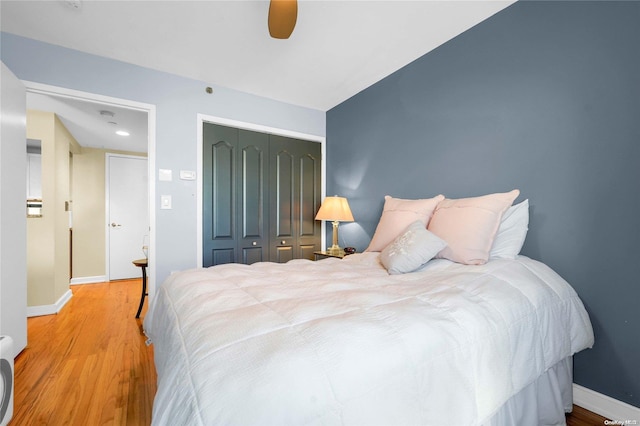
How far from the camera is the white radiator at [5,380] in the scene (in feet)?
4.11

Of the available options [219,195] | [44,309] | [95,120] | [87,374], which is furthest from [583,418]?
[95,120]

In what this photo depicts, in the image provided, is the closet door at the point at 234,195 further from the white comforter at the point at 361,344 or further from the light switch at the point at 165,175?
the white comforter at the point at 361,344

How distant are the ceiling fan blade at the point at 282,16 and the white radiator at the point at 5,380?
213 cm

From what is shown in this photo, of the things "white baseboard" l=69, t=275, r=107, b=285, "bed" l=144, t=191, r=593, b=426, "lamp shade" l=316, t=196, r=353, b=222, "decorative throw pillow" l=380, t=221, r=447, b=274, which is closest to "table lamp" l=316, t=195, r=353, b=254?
"lamp shade" l=316, t=196, r=353, b=222

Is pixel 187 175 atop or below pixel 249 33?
below

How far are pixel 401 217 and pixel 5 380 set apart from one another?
2367mm

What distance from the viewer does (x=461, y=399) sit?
910 millimetres

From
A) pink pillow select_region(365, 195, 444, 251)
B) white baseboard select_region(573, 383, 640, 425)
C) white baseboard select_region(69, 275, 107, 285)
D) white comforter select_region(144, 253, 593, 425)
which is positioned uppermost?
pink pillow select_region(365, 195, 444, 251)

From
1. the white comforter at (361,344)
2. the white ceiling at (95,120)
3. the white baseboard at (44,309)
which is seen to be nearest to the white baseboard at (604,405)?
the white comforter at (361,344)

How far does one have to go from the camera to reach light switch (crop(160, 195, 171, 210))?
286 centimetres

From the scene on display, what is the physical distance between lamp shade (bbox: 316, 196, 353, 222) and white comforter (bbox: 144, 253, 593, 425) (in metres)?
A: 1.62

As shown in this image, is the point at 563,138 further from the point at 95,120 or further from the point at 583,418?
the point at 95,120

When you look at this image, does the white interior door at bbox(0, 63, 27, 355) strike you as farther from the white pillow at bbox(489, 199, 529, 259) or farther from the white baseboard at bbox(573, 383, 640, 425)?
the white baseboard at bbox(573, 383, 640, 425)

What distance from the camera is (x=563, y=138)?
5.67 ft
